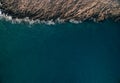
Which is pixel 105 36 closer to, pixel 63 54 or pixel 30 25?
pixel 63 54

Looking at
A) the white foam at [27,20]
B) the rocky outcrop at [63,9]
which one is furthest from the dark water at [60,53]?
the rocky outcrop at [63,9]

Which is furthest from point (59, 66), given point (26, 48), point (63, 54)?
point (26, 48)

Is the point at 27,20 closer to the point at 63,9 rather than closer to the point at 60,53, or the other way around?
the point at 63,9

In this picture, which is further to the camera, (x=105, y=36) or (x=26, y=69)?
(x=105, y=36)

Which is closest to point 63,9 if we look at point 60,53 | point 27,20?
point 27,20

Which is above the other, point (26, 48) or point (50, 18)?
point (50, 18)

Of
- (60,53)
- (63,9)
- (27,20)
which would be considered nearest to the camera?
(60,53)

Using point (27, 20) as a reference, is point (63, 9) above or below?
above
